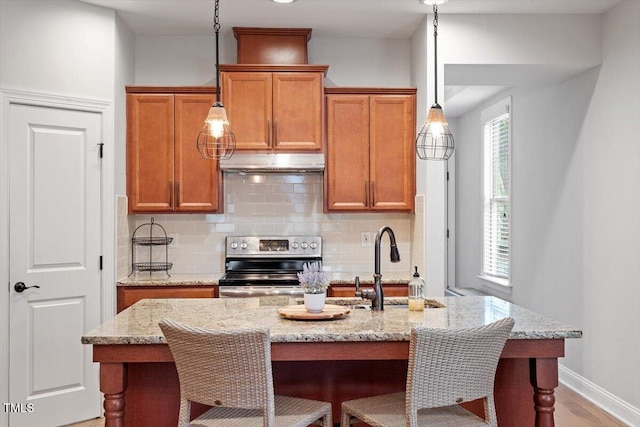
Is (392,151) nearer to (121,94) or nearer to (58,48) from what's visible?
(121,94)

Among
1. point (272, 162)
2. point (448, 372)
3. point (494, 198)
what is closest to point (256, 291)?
point (272, 162)

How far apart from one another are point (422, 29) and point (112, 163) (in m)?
2.43

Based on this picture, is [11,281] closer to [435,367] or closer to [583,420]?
[435,367]

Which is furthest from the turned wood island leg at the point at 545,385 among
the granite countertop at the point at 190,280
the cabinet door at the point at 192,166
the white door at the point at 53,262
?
the white door at the point at 53,262

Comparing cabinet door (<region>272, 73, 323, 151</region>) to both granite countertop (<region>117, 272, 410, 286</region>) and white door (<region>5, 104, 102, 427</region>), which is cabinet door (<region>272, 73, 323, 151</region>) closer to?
granite countertop (<region>117, 272, 410, 286</region>)

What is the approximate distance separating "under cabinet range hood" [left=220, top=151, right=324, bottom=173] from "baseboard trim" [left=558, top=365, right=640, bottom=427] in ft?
8.28

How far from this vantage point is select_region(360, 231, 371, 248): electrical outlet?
4801 millimetres

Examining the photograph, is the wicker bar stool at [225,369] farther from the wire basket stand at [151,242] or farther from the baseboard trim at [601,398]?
the baseboard trim at [601,398]

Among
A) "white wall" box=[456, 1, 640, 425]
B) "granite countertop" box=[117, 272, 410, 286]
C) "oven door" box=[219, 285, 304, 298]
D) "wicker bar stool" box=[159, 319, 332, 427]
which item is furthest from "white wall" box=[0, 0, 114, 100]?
"white wall" box=[456, 1, 640, 425]

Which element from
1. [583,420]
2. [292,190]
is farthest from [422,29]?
[583,420]

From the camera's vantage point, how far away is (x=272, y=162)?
432cm

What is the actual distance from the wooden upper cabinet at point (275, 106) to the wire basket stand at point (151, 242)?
39.2 inches

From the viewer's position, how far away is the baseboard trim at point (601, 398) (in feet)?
12.2

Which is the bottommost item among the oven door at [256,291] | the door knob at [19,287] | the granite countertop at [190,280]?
the oven door at [256,291]
